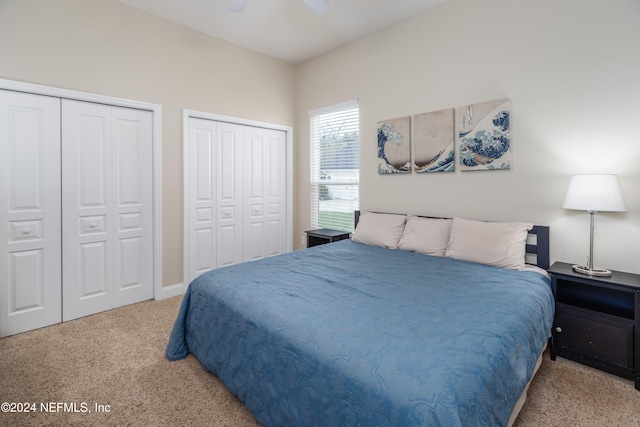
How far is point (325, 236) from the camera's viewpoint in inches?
149

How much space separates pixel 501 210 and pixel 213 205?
3093mm

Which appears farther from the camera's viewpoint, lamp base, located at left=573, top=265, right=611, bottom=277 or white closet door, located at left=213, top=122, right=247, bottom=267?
white closet door, located at left=213, top=122, right=247, bottom=267

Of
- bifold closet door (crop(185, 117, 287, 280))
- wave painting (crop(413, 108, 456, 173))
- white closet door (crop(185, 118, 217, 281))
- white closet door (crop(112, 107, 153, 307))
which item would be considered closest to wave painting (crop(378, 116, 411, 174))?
wave painting (crop(413, 108, 456, 173))

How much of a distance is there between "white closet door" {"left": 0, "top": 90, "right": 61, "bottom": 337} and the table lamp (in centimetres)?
412

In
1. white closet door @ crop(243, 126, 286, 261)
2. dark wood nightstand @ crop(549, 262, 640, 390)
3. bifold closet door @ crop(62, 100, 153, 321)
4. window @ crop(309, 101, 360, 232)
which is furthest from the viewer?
white closet door @ crop(243, 126, 286, 261)

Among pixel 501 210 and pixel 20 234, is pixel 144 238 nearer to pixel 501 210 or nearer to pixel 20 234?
pixel 20 234

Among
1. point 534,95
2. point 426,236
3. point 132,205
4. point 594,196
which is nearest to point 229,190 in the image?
point 132,205

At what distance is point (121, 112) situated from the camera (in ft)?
9.98

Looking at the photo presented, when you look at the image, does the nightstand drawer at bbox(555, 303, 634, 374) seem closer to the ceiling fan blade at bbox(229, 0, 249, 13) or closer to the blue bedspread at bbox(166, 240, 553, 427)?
the blue bedspread at bbox(166, 240, 553, 427)

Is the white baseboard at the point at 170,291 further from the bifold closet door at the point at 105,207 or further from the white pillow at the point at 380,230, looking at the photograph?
the white pillow at the point at 380,230

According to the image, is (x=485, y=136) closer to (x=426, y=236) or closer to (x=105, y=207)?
(x=426, y=236)

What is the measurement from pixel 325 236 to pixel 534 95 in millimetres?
2446

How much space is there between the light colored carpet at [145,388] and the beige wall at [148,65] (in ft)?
3.88

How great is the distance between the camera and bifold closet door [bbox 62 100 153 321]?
2.80m
